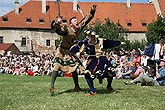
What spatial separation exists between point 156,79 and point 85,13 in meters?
57.9

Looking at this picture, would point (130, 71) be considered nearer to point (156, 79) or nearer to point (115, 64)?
point (115, 64)

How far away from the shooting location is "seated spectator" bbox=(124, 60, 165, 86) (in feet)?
44.5

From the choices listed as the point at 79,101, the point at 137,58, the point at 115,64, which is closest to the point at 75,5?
the point at 137,58

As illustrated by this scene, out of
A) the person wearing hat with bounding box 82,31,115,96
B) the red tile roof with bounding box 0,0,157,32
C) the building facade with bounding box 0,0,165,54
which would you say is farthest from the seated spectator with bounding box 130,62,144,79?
the red tile roof with bounding box 0,0,157,32

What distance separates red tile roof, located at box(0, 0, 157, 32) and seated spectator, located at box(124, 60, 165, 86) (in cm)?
5498

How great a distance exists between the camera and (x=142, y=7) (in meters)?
73.2

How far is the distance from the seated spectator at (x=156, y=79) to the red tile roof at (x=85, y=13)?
5498cm

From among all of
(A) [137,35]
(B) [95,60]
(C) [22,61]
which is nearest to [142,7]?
(A) [137,35]

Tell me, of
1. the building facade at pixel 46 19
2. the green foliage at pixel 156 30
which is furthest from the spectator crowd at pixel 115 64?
the building facade at pixel 46 19

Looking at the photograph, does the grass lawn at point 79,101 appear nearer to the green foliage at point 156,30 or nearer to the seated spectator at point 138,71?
the seated spectator at point 138,71

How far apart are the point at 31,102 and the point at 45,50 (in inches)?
2441

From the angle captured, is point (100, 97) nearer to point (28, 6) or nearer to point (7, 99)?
point (7, 99)

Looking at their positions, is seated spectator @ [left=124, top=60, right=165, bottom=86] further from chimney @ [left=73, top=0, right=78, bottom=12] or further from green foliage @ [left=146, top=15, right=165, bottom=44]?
chimney @ [left=73, top=0, right=78, bottom=12]

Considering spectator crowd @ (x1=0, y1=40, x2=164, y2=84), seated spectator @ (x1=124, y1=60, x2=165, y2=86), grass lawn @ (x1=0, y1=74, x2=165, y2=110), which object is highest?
spectator crowd @ (x1=0, y1=40, x2=164, y2=84)
